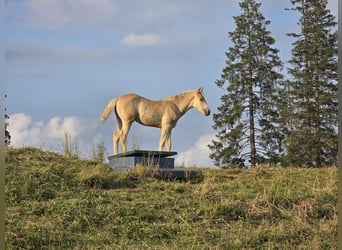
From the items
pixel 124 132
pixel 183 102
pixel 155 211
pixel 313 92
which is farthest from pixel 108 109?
pixel 313 92

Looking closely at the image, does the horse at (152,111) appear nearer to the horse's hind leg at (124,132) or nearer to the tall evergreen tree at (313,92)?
the horse's hind leg at (124,132)

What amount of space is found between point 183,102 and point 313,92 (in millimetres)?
6724

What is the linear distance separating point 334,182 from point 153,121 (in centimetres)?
327

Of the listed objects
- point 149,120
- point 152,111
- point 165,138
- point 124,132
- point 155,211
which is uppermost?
point 152,111

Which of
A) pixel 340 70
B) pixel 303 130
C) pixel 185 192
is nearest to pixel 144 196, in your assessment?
pixel 185 192

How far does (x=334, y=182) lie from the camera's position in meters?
8.14

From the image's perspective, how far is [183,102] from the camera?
991 cm

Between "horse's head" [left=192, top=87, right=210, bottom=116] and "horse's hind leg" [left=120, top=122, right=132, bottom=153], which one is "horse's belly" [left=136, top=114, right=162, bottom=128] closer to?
"horse's hind leg" [left=120, top=122, right=132, bottom=153]

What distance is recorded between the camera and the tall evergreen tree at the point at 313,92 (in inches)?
582

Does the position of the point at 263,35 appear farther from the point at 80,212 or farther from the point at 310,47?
the point at 80,212

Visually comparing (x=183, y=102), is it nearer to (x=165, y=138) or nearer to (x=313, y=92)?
(x=165, y=138)

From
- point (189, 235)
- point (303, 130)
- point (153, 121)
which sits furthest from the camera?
point (303, 130)

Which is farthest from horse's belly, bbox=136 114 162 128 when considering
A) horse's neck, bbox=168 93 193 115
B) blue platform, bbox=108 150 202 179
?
blue platform, bbox=108 150 202 179

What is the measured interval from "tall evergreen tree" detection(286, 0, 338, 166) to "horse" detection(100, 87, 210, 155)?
17.8ft
